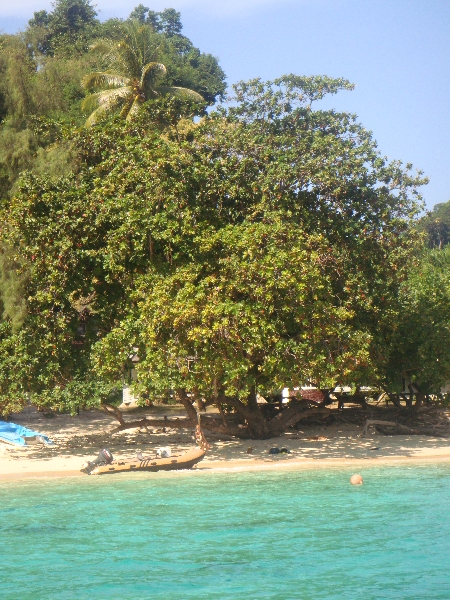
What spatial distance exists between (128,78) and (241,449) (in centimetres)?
1476

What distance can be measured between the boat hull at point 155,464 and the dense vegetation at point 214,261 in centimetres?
146

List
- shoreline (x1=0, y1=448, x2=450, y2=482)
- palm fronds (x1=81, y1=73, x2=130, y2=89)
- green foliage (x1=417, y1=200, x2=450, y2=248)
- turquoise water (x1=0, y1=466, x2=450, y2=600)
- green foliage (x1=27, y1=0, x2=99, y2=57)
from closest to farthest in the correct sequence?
turquoise water (x1=0, y1=466, x2=450, y2=600)
shoreline (x1=0, y1=448, x2=450, y2=482)
palm fronds (x1=81, y1=73, x2=130, y2=89)
green foliage (x1=27, y1=0, x2=99, y2=57)
green foliage (x1=417, y1=200, x2=450, y2=248)

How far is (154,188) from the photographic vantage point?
16859mm

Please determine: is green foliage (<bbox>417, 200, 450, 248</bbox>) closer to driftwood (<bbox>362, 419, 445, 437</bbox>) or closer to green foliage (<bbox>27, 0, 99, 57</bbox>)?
green foliage (<bbox>27, 0, 99, 57</bbox>)

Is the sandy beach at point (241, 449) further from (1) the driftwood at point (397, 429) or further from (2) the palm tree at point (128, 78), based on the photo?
(2) the palm tree at point (128, 78)

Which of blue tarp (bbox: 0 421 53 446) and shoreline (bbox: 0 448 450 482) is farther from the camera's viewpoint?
blue tarp (bbox: 0 421 53 446)

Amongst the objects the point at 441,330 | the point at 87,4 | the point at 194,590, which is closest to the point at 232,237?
the point at 441,330

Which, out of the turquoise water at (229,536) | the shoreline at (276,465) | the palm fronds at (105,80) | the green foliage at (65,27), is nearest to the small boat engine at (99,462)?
the turquoise water at (229,536)

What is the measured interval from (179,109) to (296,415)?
853cm

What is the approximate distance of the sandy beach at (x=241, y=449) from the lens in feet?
54.3

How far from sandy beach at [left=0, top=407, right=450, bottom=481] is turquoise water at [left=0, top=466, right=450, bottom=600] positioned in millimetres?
783

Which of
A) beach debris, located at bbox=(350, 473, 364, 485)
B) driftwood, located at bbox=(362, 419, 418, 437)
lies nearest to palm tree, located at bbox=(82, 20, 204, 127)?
driftwood, located at bbox=(362, 419, 418, 437)

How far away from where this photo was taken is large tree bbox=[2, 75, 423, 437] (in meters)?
15.8

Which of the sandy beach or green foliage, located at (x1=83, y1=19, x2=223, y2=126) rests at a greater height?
green foliage, located at (x1=83, y1=19, x2=223, y2=126)
